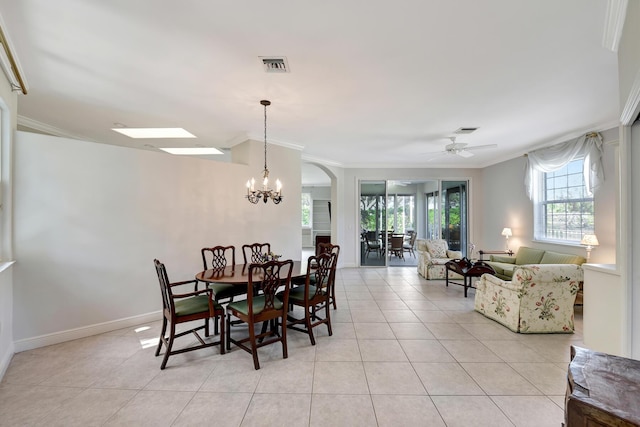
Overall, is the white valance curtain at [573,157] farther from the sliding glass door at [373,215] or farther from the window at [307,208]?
the window at [307,208]

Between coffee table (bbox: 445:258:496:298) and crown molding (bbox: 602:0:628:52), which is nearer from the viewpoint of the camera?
crown molding (bbox: 602:0:628:52)

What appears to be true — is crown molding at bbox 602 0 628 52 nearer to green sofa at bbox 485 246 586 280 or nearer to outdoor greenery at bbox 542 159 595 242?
green sofa at bbox 485 246 586 280

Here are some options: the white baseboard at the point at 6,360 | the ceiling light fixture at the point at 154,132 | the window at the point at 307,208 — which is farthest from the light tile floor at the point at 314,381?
the window at the point at 307,208

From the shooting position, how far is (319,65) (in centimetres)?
243

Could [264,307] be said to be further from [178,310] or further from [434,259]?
[434,259]

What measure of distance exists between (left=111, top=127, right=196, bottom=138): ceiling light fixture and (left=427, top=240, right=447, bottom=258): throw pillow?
550 centimetres

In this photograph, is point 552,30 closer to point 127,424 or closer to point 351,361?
point 351,361

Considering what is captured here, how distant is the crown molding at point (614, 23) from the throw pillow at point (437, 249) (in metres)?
4.70

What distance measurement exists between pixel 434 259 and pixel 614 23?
4778 millimetres

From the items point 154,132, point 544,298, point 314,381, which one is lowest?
point 314,381

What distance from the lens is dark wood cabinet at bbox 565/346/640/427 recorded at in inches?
28.2

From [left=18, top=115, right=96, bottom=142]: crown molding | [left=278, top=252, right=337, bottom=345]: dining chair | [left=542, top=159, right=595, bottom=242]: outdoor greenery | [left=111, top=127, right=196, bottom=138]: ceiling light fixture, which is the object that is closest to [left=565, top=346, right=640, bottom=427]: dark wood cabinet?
[left=278, top=252, right=337, bottom=345]: dining chair

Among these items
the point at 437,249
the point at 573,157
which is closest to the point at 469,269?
the point at 437,249

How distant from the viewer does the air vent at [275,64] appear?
2.34 metres
